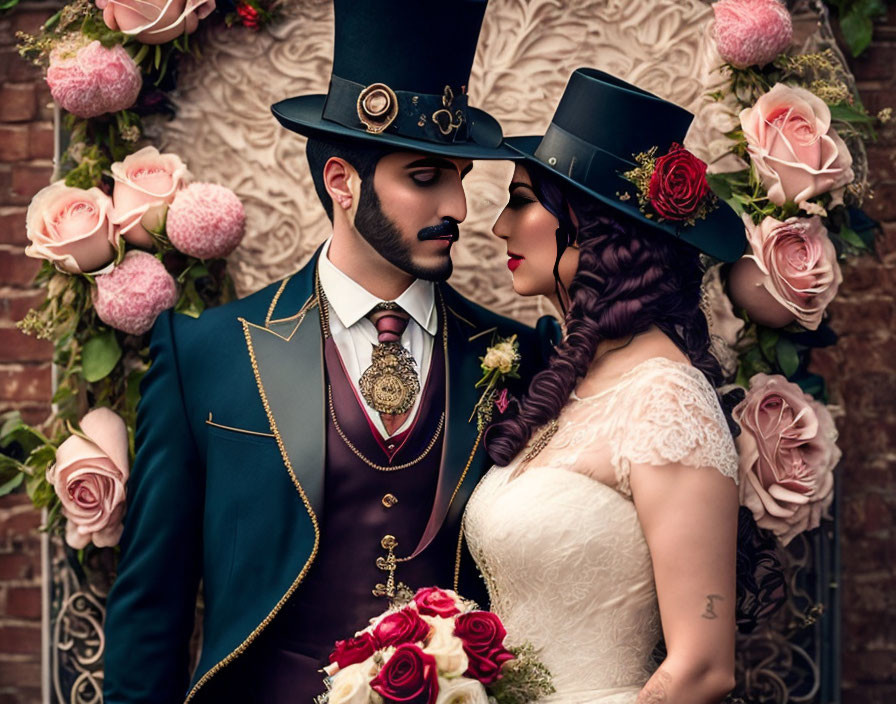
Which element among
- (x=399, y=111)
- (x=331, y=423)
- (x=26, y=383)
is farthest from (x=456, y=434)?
(x=26, y=383)

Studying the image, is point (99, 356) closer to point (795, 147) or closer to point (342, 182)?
point (342, 182)

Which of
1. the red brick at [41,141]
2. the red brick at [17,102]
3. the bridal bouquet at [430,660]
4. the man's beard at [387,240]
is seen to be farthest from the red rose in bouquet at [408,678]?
the red brick at [17,102]

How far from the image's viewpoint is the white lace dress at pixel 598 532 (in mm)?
2578

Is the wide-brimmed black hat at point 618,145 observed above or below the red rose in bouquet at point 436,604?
above

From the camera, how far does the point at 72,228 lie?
131 inches

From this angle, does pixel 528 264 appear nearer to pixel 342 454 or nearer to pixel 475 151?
pixel 475 151

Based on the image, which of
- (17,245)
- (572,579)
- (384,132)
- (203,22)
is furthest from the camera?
(17,245)

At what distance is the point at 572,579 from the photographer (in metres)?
2.64

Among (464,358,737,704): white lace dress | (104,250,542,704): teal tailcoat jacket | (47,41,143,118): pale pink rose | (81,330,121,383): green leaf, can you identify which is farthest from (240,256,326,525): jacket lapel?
(47,41,143,118): pale pink rose

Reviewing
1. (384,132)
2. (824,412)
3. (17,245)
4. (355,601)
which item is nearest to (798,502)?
(824,412)

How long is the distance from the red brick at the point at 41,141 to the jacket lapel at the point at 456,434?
1.59 metres

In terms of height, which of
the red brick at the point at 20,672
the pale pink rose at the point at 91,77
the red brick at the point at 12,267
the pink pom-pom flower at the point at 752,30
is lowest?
the red brick at the point at 20,672

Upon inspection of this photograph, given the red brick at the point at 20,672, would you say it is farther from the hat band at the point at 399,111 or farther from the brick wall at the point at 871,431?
the brick wall at the point at 871,431

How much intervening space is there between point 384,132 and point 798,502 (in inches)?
58.7
